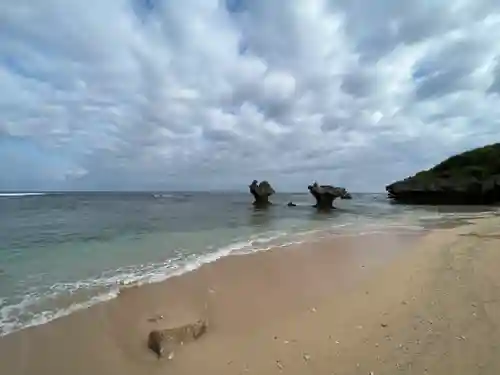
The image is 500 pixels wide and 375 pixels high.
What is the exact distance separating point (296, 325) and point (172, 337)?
82.0 inches

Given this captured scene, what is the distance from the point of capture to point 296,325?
19.4 feet

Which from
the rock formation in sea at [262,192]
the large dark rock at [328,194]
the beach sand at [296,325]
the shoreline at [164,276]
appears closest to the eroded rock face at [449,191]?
the large dark rock at [328,194]

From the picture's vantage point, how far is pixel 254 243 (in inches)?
622

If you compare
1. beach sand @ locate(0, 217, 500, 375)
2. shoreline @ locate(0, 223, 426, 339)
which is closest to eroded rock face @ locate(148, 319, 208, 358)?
beach sand @ locate(0, 217, 500, 375)

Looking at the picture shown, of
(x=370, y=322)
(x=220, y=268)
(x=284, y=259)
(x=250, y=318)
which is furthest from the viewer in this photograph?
(x=284, y=259)

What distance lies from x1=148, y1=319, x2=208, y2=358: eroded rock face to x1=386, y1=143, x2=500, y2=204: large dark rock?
2447 inches

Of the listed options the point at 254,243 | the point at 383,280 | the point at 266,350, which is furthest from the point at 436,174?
the point at 266,350

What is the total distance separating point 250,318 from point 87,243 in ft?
37.9

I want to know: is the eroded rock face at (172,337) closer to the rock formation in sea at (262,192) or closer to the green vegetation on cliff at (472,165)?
the rock formation in sea at (262,192)

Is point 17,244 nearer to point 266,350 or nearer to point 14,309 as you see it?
point 14,309

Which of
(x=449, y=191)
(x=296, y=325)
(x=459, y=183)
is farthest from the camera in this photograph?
(x=449, y=191)

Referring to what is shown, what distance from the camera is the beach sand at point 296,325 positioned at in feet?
14.9

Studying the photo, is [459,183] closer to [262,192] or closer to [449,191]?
[449,191]

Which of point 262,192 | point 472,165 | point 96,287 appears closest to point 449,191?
point 472,165
